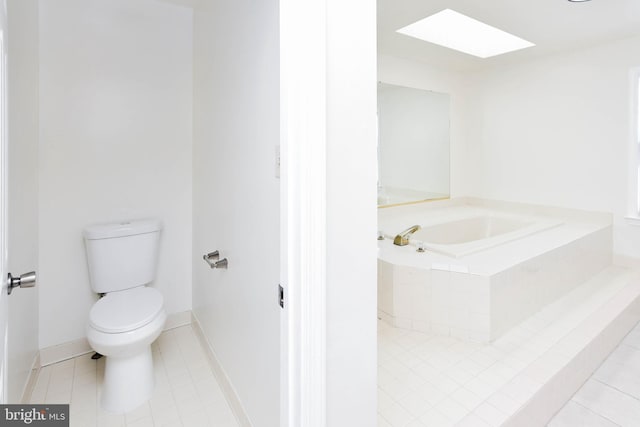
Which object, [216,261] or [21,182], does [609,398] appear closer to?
[216,261]

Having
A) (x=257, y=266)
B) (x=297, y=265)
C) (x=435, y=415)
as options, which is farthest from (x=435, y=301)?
(x=297, y=265)

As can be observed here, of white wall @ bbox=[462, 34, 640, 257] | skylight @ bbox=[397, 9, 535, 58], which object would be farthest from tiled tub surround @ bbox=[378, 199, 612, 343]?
skylight @ bbox=[397, 9, 535, 58]

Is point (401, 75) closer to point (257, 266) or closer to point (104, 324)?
point (257, 266)

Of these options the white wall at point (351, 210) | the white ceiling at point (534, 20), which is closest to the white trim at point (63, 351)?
the white wall at point (351, 210)

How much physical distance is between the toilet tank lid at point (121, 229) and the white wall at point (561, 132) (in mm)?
3214

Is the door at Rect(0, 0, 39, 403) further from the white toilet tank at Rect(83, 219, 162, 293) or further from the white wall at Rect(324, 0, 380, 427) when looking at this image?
the white wall at Rect(324, 0, 380, 427)

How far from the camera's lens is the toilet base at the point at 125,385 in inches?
64.9

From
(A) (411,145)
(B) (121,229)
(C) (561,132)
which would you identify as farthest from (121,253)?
(C) (561,132)

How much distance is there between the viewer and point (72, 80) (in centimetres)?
199

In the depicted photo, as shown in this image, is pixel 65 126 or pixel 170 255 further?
pixel 170 255

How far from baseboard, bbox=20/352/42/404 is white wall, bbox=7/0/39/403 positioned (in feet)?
0.14

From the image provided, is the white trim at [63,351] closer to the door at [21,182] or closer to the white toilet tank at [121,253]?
the door at [21,182]

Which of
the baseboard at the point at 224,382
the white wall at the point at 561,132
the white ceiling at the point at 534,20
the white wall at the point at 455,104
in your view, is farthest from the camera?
the white wall at the point at 455,104

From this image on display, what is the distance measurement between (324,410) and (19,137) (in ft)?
5.88
